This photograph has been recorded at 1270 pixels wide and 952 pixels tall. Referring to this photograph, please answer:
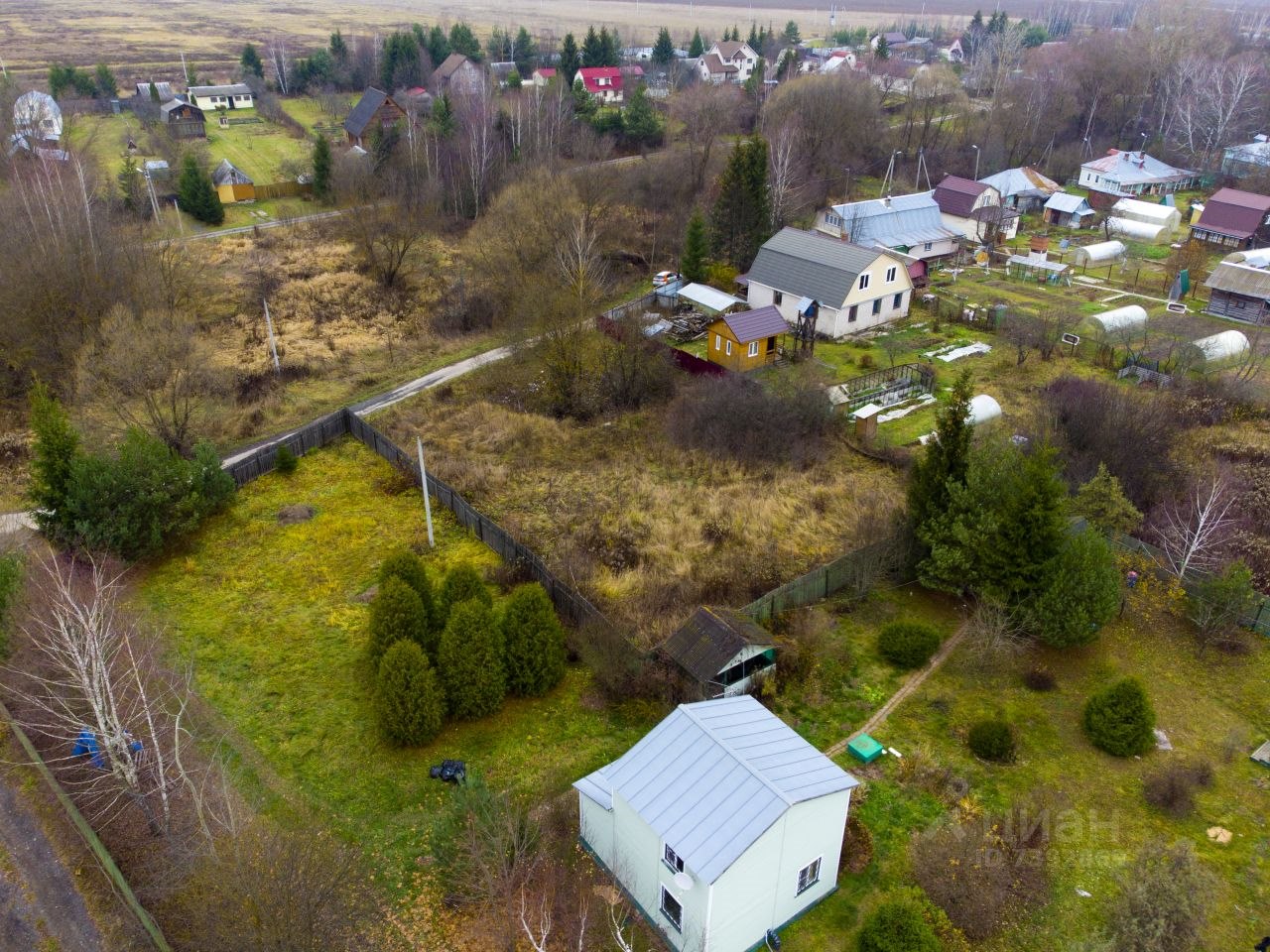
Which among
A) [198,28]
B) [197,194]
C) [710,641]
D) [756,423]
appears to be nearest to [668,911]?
[710,641]

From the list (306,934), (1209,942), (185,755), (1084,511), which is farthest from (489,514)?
(1209,942)

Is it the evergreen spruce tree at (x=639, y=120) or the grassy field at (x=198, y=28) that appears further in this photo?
the grassy field at (x=198, y=28)

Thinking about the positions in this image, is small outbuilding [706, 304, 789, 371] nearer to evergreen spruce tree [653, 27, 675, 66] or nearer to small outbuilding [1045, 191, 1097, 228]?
small outbuilding [1045, 191, 1097, 228]

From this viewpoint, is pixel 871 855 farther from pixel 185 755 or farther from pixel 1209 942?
pixel 185 755

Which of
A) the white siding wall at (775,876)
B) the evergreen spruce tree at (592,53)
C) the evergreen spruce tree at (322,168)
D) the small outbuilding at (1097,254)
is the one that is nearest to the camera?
the white siding wall at (775,876)

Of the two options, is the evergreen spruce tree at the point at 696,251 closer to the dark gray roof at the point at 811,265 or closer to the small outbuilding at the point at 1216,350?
the dark gray roof at the point at 811,265

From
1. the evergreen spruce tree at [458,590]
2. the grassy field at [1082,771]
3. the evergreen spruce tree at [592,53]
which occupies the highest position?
the evergreen spruce tree at [592,53]

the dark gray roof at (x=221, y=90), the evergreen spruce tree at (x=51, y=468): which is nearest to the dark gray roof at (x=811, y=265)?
the evergreen spruce tree at (x=51, y=468)

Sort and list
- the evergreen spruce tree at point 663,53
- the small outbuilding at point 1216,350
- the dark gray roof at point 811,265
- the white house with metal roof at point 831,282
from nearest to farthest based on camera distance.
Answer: the small outbuilding at point 1216,350, the dark gray roof at point 811,265, the white house with metal roof at point 831,282, the evergreen spruce tree at point 663,53
